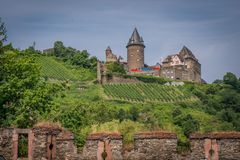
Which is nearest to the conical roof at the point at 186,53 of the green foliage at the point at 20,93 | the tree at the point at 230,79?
the tree at the point at 230,79

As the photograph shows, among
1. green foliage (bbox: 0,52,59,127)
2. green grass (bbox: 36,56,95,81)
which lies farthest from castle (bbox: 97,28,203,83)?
green foliage (bbox: 0,52,59,127)

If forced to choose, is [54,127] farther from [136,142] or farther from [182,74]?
[182,74]

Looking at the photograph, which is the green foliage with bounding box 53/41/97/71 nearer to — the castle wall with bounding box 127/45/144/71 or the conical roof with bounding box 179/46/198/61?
the castle wall with bounding box 127/45/144/71

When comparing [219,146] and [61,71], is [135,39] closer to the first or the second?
[61,71]

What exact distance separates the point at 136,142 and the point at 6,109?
13965mm

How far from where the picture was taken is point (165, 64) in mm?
162625

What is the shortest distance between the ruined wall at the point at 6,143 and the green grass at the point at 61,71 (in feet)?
326

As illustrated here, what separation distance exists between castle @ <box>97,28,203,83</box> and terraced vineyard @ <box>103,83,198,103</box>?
761 inches

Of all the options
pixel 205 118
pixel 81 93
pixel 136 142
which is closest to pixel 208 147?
pixel 136 142

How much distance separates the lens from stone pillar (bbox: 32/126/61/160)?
16.4 meters

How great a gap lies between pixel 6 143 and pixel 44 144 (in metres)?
2.26

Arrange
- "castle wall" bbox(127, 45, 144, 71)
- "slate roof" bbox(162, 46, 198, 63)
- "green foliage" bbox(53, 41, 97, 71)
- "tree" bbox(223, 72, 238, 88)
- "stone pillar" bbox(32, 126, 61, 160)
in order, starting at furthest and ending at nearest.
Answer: "slate roof" bbox(162, 46, 198, 63)
"castle wall" bbox(127, 45, 144, 71)
"tree" bbox(223, 72, 238, 88)
"green foliage" bbox(53, 41, 97, 71)
"stone pillar" bbox(32, 126, 61, 160)

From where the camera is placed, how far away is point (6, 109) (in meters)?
27.1

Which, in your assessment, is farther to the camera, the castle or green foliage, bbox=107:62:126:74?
the castle
